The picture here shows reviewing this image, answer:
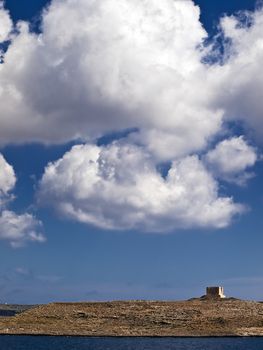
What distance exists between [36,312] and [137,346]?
37163 mm

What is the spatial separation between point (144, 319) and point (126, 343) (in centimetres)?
1692

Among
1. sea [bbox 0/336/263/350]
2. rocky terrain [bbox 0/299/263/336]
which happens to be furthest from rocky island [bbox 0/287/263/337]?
sea [bbox 0/336/263/350]

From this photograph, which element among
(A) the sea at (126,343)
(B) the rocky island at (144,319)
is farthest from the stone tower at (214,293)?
(A) the sea at (126,343)

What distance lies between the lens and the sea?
85.1 meters

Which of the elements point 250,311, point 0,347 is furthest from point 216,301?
point 0,347

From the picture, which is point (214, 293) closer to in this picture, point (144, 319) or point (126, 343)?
point (144, 319)

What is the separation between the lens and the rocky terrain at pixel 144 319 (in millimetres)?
103125

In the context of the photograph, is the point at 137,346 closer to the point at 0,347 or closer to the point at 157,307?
the point at 0,347

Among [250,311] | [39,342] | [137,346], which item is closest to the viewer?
[137,346]

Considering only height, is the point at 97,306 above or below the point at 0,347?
above

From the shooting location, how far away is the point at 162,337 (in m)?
102

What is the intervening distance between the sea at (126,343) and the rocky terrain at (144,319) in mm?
1785

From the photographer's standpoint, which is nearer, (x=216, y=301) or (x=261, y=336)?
(x=261, y=336)

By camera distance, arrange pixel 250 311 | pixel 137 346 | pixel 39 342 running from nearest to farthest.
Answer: pixel 137 346 < pixel 39 342 < pixel 250 311
